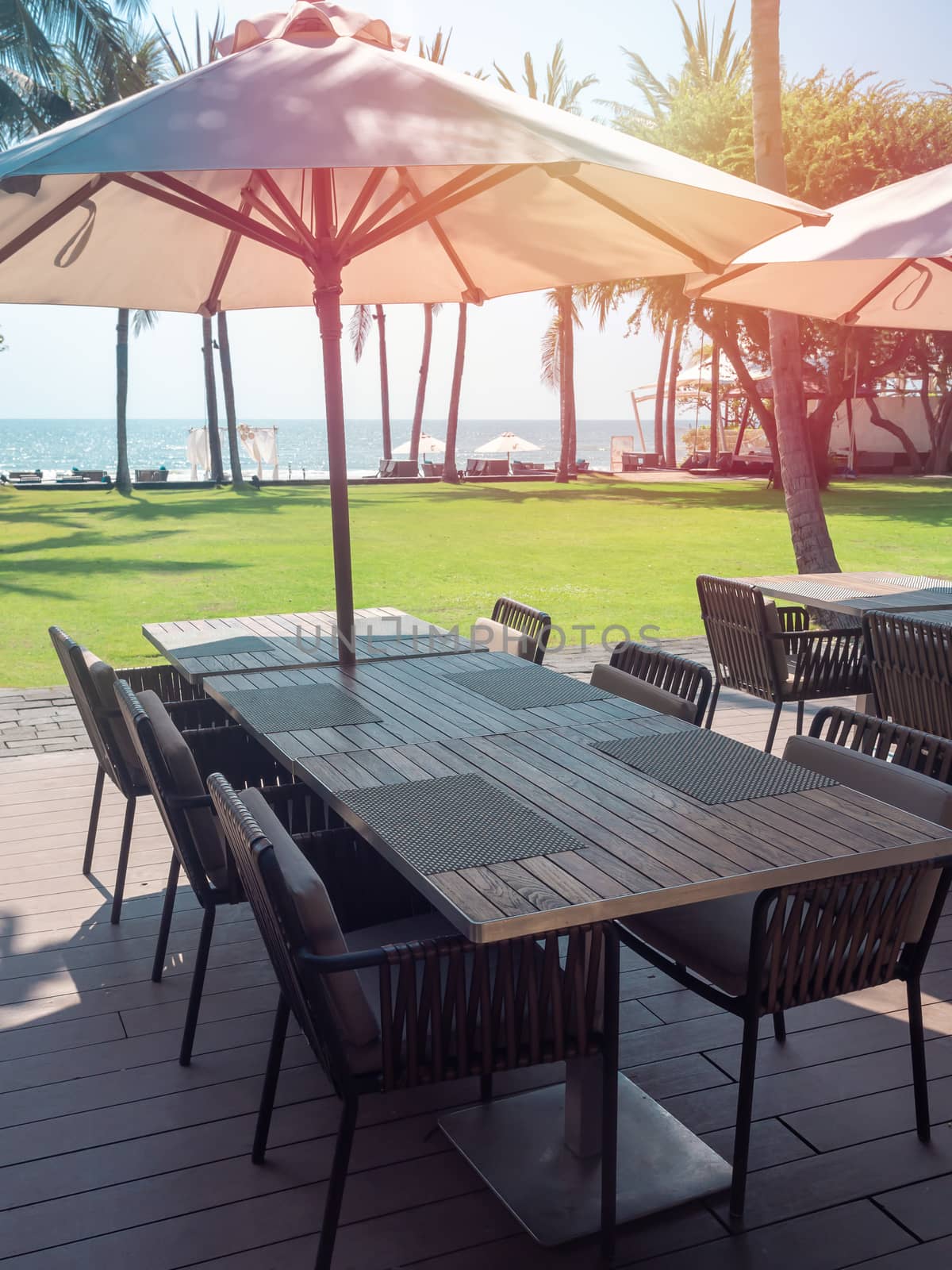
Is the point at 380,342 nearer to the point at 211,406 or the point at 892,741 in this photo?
the point at 211,406

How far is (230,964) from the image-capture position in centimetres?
319

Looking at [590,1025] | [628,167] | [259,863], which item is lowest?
[590,1025]

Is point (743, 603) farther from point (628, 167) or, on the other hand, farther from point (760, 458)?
point (760, 458)

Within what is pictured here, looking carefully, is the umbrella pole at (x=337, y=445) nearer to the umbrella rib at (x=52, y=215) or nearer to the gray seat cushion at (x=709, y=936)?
the umbrella rib at (x=52, y=215)

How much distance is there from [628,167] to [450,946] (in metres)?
1.84

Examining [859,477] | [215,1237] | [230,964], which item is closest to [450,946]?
[215,1237]

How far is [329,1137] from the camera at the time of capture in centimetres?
238

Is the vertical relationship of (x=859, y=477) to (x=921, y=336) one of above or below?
below

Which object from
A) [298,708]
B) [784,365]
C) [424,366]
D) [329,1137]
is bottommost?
[329,1137]

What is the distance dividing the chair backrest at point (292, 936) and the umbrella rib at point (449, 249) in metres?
2.41

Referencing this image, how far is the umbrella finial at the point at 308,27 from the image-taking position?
10.7 ft

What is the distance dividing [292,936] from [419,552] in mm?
13403

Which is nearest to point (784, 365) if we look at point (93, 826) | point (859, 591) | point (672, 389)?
point (859, 591)

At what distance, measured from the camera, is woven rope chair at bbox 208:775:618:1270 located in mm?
1820
